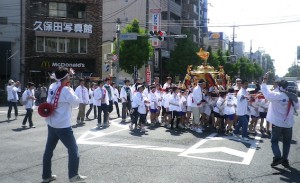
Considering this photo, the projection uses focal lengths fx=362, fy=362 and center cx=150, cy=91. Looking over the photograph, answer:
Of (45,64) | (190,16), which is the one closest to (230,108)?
(45,64)

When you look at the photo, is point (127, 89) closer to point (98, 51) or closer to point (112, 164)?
point (112, 164)

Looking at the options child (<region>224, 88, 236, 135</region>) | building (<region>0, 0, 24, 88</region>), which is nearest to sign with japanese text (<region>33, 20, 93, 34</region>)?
building (<region>0, 0, 24, 88</region>)

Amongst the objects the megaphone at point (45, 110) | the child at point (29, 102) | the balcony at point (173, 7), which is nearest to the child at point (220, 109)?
the child at point (29, 102)

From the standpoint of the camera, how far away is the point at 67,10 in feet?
125

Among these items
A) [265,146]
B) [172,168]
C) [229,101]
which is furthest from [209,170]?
[229,101]

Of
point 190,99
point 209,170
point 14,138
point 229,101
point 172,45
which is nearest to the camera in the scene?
point 209,170

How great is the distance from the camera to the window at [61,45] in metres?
37.3

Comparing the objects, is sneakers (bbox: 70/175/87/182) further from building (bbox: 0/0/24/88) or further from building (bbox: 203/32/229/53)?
building (bbox: 203/32/229/53)

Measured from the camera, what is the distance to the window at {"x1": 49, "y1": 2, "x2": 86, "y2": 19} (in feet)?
123

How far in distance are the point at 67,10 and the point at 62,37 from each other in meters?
2.97

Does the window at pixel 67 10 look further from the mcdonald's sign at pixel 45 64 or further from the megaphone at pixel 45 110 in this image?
the megaphone at pixel 45 110

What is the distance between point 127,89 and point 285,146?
401 inches

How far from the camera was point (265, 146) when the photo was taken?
10.8 metres

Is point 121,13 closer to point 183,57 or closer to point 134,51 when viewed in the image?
point 183,57
